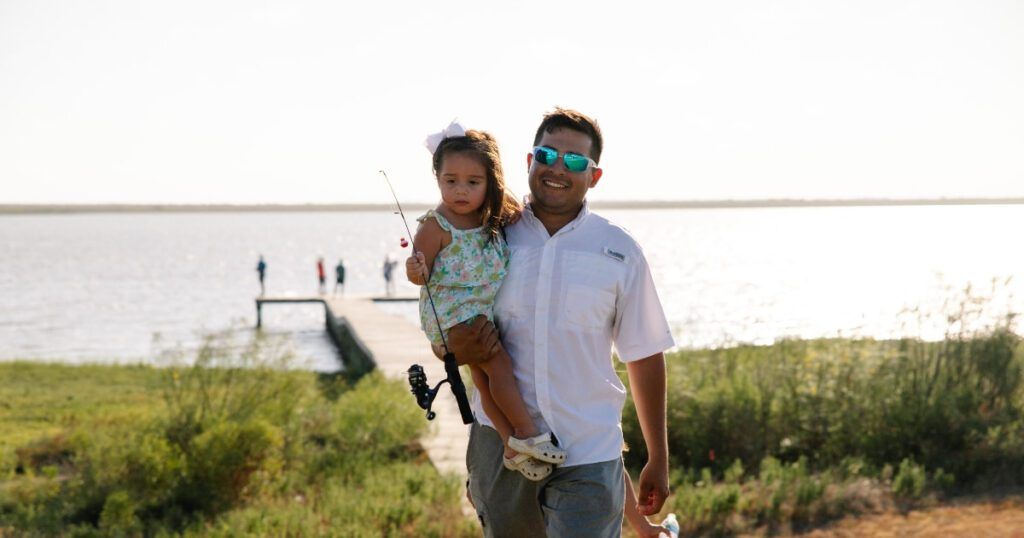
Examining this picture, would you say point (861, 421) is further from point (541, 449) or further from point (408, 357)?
point (408, 357)

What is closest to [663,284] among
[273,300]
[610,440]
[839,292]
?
[839,292]

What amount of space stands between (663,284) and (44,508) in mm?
48886

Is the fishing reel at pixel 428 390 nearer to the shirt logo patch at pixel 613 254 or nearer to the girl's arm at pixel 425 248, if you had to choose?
the girl's arm at pixel 425 248

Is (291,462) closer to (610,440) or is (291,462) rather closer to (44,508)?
(44,508)

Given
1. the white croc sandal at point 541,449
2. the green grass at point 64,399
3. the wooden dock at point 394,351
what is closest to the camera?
the white croc sandal at point 541,449

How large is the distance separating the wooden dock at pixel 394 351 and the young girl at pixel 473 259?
277mm

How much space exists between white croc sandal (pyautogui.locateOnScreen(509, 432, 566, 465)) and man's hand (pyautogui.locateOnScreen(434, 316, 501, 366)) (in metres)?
Result: 0.28

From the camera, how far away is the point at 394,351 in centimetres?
1864

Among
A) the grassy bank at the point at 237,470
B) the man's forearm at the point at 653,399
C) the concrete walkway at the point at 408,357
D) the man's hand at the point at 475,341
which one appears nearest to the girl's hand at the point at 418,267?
the man's hand at the point at 475,341

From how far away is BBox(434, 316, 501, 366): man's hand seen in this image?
2998 millimetres

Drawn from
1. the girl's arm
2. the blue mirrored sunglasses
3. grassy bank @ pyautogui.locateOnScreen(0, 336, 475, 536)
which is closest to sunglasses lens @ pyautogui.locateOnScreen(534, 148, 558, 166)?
the blue mirrored sunglasses

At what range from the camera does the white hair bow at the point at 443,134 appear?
10.3ft

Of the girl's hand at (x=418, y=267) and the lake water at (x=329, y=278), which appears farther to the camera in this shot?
the lake water at (x=329, y=278)

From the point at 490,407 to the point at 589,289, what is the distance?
1.60 feet
